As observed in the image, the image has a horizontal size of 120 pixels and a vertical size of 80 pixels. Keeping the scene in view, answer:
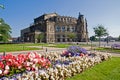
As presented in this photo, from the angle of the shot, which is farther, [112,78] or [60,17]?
[60,17]

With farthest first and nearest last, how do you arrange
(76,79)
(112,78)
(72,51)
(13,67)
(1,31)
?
(1,31)
(72,51)
(112,78)
(76,79)
(13,67)

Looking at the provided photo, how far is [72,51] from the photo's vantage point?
16922 millimetres

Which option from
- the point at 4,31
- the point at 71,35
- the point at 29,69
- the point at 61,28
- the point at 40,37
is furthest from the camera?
the point at 61,28

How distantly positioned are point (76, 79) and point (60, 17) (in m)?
112

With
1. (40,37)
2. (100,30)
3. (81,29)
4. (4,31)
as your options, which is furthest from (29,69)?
(81,29)

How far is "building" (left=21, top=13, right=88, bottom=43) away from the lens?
115312 millimetres

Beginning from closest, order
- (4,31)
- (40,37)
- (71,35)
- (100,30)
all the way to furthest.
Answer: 1. (100,30)
2. (4,31)
3. (40,37)
4. (71,35)

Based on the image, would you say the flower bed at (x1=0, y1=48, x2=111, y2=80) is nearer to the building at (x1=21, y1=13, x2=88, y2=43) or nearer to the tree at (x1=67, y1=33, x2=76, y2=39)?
the building at (x1=21, y1=13, x2=88, y2=43)

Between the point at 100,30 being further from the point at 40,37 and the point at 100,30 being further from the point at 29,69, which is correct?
the point at 29,69

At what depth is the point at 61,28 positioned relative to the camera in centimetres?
12181

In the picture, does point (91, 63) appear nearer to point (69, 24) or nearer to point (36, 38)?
point (36, 38)

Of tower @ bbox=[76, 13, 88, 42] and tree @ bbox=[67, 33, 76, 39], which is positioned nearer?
tree @ bbox=[67, 33, 76, 39]

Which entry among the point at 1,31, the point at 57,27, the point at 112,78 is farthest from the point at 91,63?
the point at 57,27

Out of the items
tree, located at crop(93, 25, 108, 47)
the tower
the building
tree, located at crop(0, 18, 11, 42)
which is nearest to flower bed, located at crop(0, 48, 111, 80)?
tree, located at crop(93, 25, 108, 47)
